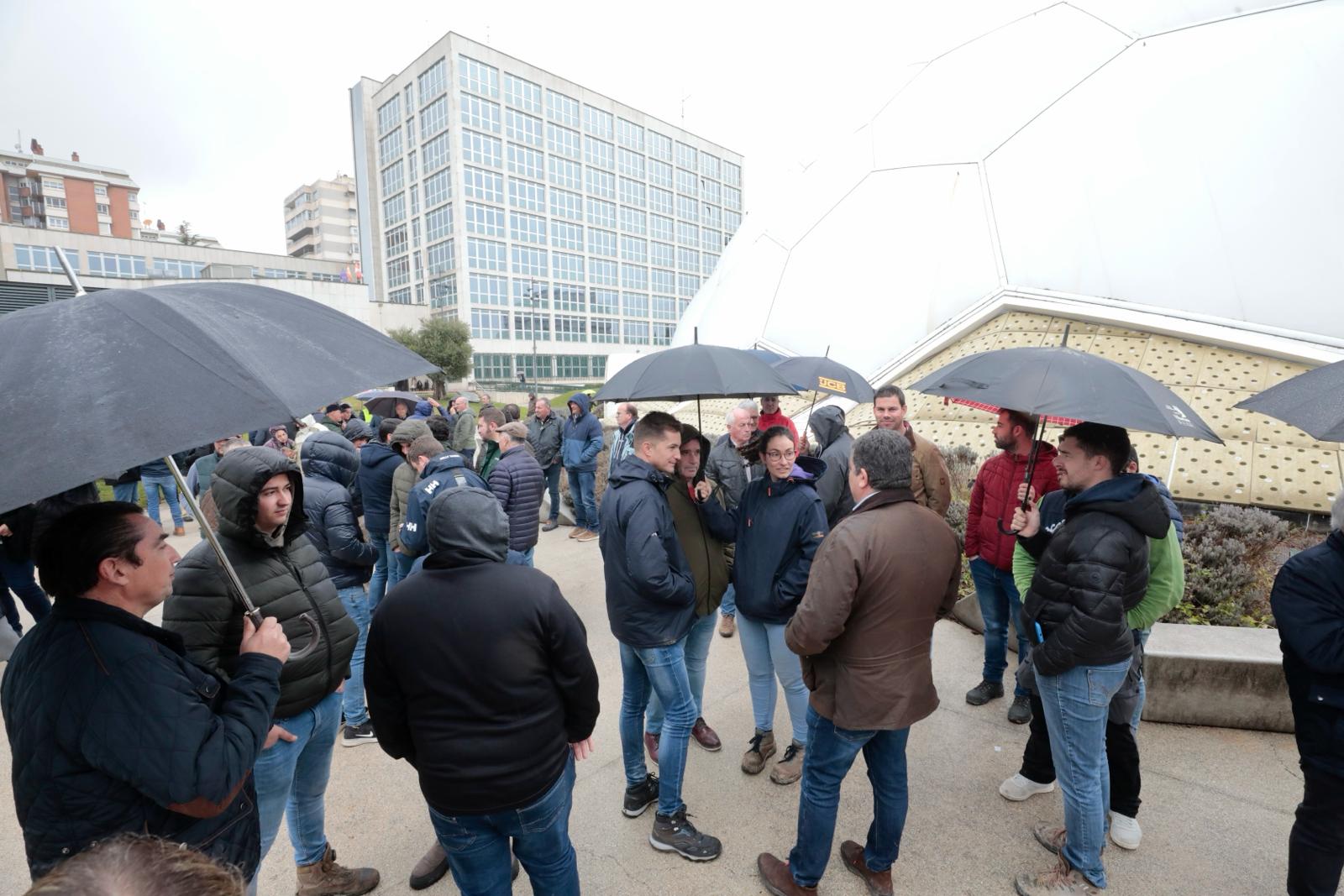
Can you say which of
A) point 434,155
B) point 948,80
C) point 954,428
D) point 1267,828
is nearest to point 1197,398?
point 954,428

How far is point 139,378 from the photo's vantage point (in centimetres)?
126

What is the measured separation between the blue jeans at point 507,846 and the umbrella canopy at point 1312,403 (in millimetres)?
2564

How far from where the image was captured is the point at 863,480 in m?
2.47

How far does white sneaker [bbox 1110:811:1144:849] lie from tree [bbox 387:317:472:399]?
4544cm

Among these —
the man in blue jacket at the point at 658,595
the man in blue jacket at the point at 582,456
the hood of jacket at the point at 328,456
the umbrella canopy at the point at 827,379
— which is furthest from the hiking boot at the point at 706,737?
the man in blue jacket at the point at 582,456

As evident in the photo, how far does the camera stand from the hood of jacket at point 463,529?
6.11 ft

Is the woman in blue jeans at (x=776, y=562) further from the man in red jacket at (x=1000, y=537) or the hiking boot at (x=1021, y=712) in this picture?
the hiking boot at (x=1021, y=712)

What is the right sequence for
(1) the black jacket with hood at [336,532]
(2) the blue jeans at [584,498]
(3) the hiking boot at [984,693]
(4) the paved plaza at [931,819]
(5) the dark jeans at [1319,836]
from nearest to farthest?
(5) the dark jeans at [1319,836] → (4) the paved plaza at [931,819] → (1) the black jacket with hood at [336,532] → (3) the hiking boot at [984,693] → (2) the blue jeans at [584,498]

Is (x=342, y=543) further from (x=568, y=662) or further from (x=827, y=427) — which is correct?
(x=827, y=427)

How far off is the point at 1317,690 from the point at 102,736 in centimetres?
364

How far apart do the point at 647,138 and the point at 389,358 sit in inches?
2988

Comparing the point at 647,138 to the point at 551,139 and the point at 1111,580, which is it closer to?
the point at 551,139

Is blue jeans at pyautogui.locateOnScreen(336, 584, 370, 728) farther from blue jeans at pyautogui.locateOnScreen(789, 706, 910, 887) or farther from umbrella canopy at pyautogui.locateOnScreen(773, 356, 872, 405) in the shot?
umbrella canopy at pyautogui.locateOnScreen(773, 356, 872, 405)

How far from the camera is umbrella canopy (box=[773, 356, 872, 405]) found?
18.7 ft
